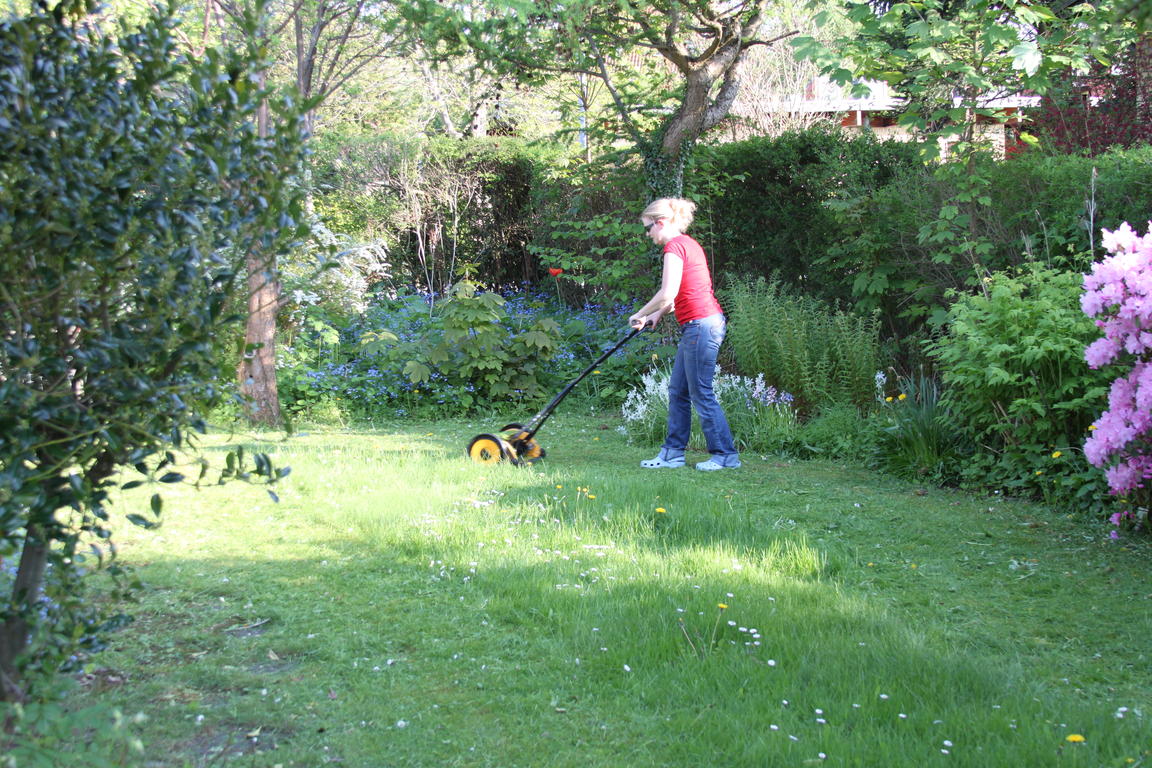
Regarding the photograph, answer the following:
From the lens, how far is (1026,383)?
586cm

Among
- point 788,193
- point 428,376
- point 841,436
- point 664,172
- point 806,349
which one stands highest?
point 664,172

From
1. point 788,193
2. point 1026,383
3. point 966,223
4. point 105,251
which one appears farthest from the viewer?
point 788,193

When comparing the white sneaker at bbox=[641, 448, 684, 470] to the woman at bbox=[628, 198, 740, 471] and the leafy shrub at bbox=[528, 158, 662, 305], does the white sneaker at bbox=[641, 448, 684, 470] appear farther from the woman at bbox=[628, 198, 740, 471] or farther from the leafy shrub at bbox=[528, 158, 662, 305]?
the leafy shrub at bbox=[528, 158, 662, 305]

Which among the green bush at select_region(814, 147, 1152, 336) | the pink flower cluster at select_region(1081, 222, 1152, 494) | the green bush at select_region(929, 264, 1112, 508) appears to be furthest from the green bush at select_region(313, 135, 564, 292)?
the pink flower cluster at select_region(1081, 222, 1152, 494)

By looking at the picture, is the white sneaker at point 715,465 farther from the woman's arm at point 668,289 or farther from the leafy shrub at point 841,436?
the woman's arm at point 668,289

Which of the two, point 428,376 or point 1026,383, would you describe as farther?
point 428,376

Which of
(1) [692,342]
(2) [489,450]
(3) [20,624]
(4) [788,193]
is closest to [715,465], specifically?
(1) [692,342]

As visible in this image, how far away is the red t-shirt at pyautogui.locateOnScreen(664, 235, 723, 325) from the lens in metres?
7.02

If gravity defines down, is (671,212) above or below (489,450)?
above

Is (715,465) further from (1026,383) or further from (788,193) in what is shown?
(788,193)

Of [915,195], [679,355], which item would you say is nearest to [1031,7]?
[915,195]

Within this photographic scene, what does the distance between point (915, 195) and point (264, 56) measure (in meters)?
7.10

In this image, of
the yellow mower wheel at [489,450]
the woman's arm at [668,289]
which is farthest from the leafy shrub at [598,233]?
the yellow mower wheel at [489,450]

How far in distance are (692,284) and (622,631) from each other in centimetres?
391
